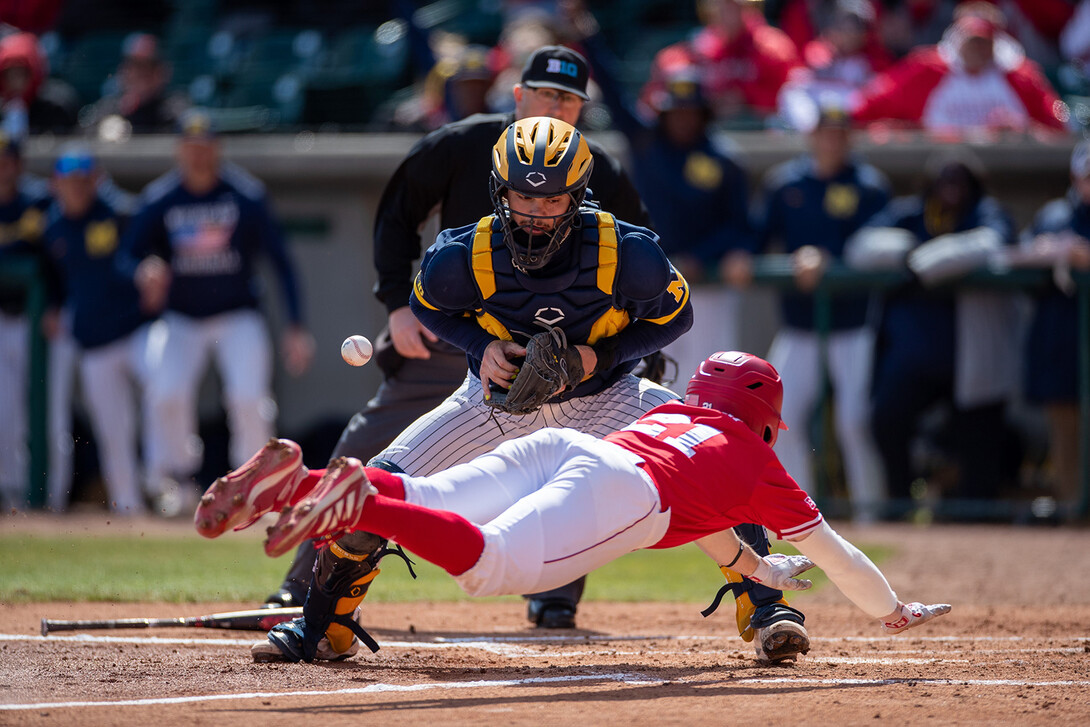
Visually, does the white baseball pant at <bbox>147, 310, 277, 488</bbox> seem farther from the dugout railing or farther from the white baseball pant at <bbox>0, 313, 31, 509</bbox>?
the dugout railing

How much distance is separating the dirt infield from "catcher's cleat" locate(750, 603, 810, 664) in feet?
0.23

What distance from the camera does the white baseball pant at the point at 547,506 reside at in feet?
12.0

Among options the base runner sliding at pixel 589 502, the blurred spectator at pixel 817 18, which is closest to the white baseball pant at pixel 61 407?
the base runner sliding at pixel 589 502

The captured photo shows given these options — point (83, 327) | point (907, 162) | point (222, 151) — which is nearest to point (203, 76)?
point (222, 151)

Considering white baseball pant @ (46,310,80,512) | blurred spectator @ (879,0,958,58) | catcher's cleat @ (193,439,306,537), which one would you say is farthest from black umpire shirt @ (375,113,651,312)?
blurred spectator @ (879,0,958,58)

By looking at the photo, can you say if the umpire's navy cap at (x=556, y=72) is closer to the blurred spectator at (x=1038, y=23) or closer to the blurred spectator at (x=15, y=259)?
the blurred spectator at (x=15, y=259)

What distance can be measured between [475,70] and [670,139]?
137 centimetres

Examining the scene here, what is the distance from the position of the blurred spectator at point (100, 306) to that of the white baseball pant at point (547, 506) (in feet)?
20.6

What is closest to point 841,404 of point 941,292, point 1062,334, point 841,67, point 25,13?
point 941,292

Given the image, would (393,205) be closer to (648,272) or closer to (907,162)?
(648,272)

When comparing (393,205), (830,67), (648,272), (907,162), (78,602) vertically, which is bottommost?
(78,602)

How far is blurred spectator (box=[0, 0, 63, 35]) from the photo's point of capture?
13211mm

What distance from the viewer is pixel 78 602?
5.93 meters

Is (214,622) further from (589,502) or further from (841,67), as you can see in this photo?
(841,67)
